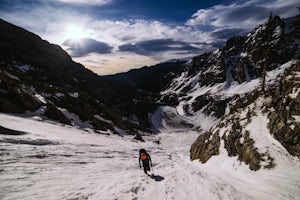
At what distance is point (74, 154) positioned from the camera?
53.1ft

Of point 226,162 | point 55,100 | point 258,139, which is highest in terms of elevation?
point 55,100

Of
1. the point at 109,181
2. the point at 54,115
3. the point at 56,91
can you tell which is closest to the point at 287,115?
the point at 109,181

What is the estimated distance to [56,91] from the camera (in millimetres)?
55156

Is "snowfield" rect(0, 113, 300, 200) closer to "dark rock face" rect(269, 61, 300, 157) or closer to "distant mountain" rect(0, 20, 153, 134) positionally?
"dark rock face" rect(269, 61, 300, 157)

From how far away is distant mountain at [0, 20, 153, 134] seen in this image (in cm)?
3556

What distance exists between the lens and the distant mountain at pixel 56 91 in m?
35.6

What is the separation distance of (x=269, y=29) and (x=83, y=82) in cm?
10402

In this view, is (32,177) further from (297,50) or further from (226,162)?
(297,50)

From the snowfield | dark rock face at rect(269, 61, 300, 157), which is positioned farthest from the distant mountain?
dark rock face at rect(269, 61, 300, 157)

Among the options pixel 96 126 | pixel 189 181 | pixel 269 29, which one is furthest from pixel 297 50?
pixel 189 181

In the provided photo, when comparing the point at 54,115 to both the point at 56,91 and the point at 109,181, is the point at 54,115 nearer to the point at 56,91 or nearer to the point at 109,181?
the point at 56,91

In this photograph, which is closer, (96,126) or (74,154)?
(74,154)

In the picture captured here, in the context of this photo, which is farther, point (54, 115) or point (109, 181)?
point (54, 115)

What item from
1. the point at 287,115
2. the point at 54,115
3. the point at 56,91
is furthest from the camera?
the point at 56,91
